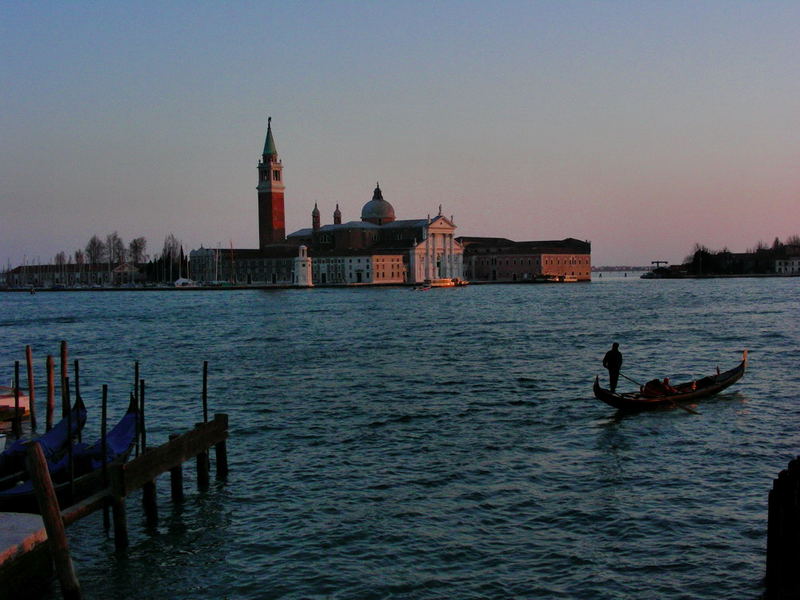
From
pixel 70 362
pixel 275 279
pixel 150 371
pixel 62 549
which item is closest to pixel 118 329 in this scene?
pixel 70 362

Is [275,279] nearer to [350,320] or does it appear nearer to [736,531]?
[350,320]

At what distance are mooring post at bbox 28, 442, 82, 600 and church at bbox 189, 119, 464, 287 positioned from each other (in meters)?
103

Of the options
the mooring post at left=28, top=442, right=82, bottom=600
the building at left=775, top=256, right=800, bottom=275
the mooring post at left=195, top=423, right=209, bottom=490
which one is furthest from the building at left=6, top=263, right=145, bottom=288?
the mooring post at left=28, top=442, right=82, bottom=600

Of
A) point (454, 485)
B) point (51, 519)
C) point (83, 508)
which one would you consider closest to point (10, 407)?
point (83, 508)

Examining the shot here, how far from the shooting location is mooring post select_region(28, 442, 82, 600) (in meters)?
7.00

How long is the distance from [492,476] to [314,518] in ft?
9.08

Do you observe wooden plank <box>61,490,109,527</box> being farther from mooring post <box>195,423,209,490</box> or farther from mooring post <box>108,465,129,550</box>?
mooring post <box>195,423,209,490</box>

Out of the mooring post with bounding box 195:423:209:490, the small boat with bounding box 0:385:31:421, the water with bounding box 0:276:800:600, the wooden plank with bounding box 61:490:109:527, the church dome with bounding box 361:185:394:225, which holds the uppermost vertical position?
the church dome with bounding box 361:185:394:225

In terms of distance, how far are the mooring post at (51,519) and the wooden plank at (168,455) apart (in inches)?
64.5

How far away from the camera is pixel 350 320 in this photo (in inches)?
1916

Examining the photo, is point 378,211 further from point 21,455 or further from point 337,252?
point 21,455

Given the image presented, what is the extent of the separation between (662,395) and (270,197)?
4163 inches

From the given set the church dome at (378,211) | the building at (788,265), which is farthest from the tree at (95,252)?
the building at (788,265)

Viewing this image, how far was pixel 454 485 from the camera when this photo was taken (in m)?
11.3
